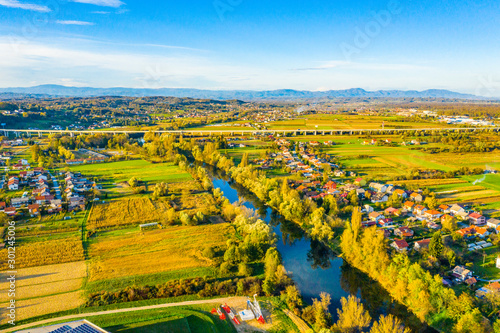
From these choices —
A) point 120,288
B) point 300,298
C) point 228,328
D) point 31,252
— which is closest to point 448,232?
point 300,298

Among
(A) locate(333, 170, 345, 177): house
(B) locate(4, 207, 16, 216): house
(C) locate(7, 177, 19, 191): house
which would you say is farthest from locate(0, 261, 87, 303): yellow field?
(A) locate(333, 170, 345, 177): house

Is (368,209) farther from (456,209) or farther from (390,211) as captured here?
(456,209)

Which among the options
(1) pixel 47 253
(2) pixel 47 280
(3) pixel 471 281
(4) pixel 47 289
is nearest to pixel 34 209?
(1) pixel 47 253

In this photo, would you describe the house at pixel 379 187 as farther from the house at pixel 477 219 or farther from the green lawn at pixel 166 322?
the green lawn at pixel 166 322

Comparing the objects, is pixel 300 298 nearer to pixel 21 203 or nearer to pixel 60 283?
pixel 60 283

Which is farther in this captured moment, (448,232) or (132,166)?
(132,166)

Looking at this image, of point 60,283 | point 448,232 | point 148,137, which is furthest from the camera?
point 148,137
